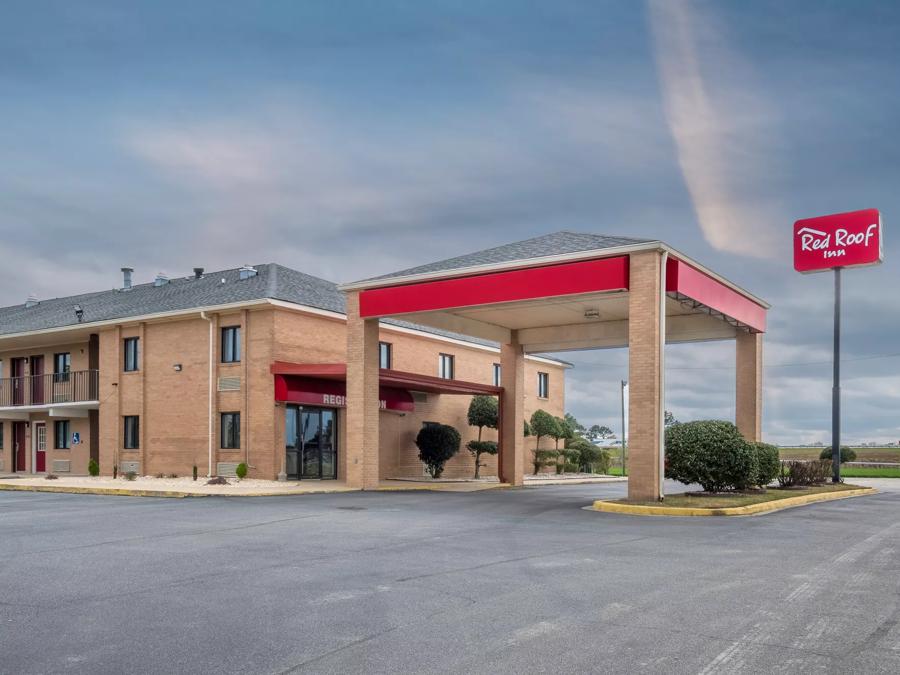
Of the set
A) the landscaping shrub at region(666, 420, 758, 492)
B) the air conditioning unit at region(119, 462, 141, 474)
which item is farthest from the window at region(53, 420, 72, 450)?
the landscaping shrub at region(666, 420, 758, 492)

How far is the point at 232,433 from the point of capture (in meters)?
28.7

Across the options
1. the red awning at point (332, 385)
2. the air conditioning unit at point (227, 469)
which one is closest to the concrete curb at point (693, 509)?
the red awning at point (332, 385)

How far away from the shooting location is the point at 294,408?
29047 mm

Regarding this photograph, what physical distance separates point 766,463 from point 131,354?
23546mm

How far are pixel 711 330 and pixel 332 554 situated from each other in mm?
19267

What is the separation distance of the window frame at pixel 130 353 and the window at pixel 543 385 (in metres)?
20.8

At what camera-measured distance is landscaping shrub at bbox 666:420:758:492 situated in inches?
773

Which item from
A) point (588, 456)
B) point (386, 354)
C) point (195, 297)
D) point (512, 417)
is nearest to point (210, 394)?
point (195, 297)

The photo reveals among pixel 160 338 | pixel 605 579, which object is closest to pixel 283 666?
pixel 605 579

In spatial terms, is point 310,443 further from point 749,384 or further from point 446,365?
point 749,384

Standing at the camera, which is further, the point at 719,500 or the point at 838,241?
the point at 838,241

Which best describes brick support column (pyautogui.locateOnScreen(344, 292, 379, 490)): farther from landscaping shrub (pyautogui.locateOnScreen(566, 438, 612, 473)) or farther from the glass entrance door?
landscaping shrub (pyautogui.locateOnScreen(566, 438, 612, 473))

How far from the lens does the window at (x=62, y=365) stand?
36.7 metres

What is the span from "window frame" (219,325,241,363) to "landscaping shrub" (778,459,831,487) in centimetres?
1800
